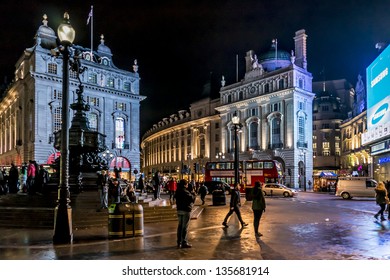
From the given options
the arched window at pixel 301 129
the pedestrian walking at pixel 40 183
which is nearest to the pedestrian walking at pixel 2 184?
the pedestrian walking at pixel 40 183

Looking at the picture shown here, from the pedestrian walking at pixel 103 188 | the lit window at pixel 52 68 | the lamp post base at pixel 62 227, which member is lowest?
the lamp post base at pixel 62 227

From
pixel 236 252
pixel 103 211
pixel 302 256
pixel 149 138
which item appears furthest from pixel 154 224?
pixel 149 138

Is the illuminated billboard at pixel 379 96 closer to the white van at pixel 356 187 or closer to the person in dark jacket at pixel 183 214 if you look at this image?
the white van at pixel 356 187

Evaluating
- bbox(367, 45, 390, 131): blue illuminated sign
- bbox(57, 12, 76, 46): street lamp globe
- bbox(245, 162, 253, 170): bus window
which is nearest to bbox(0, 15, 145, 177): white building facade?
bbox(245, 162, 253, 170): bus window

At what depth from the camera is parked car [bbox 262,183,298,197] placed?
4175 cm

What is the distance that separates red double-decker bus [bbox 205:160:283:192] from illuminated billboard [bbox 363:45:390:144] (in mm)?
10499

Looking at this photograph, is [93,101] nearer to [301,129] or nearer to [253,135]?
[253,135]

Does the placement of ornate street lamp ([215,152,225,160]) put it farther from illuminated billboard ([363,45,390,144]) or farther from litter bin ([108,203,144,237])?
litter bin ([108,203,144,237])

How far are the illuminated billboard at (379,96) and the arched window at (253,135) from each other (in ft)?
117

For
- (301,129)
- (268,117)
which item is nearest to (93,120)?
(268,117)

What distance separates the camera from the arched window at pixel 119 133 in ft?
227

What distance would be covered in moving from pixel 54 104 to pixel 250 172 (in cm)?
3182

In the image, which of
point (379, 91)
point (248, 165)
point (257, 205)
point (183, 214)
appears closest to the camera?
point (183, 214)

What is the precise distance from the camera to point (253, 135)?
7625cm
